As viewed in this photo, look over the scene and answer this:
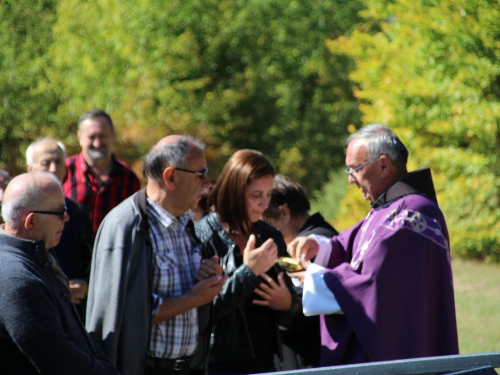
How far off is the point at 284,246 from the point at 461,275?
38.7ft

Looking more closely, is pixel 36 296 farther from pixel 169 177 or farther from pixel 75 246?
pixel 75 246

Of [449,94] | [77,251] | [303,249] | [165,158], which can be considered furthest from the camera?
[449,94]

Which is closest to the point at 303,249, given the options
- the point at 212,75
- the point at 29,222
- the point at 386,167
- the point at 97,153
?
the point at 386,167

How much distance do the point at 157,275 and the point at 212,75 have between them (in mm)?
22081

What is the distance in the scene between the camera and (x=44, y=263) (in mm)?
3322

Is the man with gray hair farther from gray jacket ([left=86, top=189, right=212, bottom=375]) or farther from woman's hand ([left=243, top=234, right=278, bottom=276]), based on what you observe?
woman's hand ([left=243, top=234, right=278, bottom=276])

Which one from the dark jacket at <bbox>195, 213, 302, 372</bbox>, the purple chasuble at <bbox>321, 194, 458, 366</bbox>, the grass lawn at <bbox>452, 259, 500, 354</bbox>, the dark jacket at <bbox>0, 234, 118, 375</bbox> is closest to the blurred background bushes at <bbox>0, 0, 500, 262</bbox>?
the grass lawn at <bbox>452, 259, 500, 354</bbox>

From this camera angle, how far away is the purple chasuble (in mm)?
4207

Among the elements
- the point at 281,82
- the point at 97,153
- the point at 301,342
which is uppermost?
the point at 281,82

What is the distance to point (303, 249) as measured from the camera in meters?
Answer: 4.83

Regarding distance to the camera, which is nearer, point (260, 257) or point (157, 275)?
point (157, 275)

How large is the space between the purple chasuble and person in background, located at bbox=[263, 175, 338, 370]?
0.67 m

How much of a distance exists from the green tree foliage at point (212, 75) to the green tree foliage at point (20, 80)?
3.12 ft

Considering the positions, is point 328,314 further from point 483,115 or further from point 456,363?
point 483,115
